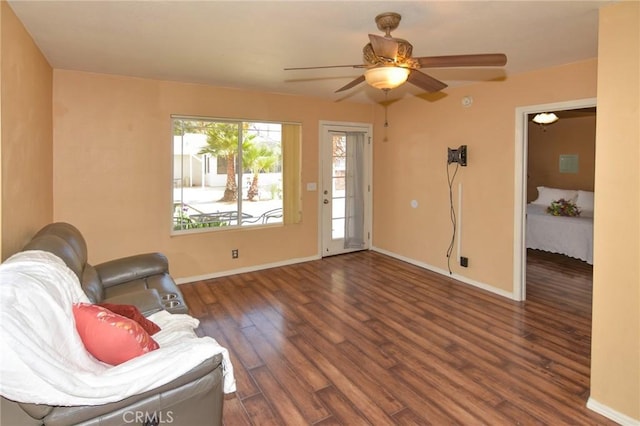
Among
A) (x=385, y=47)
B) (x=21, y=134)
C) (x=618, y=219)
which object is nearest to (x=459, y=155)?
(x=618, y=219)

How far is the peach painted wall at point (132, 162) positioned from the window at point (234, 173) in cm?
13

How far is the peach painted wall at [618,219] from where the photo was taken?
207 centimetres

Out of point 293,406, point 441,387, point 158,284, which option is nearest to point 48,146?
point 158,284

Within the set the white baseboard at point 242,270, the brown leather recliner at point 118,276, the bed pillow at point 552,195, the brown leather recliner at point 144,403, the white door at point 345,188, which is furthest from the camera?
the bed pillow at point 552,195

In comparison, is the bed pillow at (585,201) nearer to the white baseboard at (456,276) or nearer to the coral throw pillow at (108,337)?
the white baseboard at (456,276)

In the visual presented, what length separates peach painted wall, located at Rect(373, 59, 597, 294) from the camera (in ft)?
13.0

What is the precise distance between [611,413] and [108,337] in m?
2.79

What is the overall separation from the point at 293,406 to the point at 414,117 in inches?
168

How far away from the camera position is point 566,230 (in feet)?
18.3

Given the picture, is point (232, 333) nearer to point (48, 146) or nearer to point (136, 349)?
point (136, 349)

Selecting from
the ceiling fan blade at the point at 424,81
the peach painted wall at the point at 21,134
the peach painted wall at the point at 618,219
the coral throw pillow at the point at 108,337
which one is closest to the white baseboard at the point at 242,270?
the peach painted wall at the point at 21,134

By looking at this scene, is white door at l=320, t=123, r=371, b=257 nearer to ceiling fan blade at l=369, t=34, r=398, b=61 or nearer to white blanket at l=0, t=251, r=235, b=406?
ceiling fan blade at l=369, t=34, r=398, b=61

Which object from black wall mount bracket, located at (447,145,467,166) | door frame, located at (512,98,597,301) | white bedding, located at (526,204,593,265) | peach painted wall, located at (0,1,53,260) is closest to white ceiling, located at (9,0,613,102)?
peach painted wall, located at (0,1,53,260)

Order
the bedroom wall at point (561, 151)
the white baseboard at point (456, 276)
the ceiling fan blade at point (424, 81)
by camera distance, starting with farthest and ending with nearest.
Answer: the bedroom wall at point (561, 151), the white baseboard at point (456, 276), the ceiling fan blade at point (424, 81)
